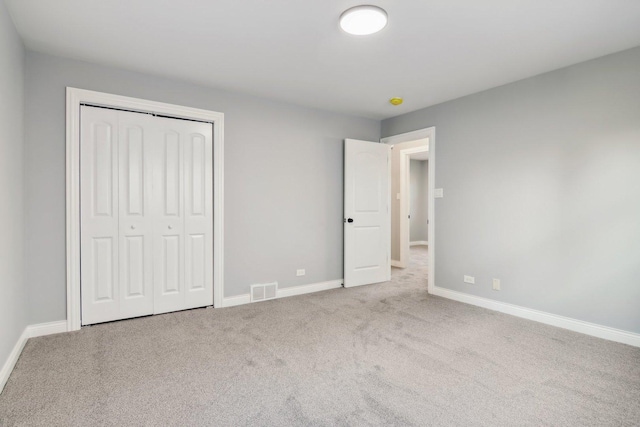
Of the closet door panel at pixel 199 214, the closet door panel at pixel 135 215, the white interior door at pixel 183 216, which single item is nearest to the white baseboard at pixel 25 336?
the closet door panel at pixel 135 215

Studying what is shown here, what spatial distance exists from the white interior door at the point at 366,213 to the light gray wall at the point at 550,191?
904 mm

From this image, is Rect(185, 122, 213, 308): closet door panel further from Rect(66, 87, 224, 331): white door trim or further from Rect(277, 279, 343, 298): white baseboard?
Rect(277, 279, 343, 298): white baseboard

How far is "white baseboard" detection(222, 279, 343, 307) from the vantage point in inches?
149

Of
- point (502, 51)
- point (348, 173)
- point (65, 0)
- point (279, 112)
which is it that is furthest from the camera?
point (348, 173)

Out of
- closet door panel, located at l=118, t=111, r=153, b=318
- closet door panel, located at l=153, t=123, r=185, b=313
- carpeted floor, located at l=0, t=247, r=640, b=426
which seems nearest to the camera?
carpeted floor, located at l=0, t=247, r=640, b=426

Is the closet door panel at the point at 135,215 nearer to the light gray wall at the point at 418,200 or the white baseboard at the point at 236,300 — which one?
the white baseboard at the point at 236,300

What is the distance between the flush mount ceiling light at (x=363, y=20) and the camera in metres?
2.18

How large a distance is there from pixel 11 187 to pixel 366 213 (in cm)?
378

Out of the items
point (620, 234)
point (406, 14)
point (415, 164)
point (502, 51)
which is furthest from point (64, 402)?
point (415, 164)

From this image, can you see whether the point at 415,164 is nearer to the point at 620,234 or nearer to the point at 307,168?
the point at 307,168

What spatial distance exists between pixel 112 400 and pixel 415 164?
932cm

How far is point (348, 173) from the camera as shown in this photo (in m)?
4.61

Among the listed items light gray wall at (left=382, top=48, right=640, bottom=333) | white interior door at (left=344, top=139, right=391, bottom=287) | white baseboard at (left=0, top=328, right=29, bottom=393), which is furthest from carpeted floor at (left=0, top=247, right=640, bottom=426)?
white interior door at (left=344, top=139, right=391, bottom=287)

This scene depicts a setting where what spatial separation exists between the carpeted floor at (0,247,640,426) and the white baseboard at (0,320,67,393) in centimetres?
6
